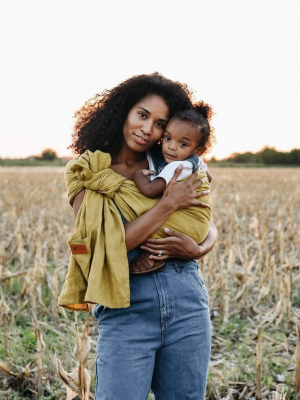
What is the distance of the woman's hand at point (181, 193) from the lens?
200 cm

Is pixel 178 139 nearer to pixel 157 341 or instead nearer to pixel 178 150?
pixel 178 150

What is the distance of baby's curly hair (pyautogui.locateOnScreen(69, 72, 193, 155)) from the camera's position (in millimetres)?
2191

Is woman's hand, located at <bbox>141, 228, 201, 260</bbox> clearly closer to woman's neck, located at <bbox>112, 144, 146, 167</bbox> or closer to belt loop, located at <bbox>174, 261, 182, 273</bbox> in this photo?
belt loop, located at <bbox>174, 261, 182, 273</bbox>

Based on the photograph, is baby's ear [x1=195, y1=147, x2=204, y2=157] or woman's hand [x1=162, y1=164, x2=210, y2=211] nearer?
woman's hand [x1=162, y1=164, x2=210, y2=211]

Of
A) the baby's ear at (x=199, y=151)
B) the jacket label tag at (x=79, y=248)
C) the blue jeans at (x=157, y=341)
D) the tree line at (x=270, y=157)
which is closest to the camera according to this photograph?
the blue jeans at (x=157, y=341)

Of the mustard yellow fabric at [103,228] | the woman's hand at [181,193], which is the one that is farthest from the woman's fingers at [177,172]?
the mustard yellow fabric at [103,228]

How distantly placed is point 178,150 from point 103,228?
1.71 ft

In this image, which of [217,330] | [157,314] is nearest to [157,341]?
[157,314]

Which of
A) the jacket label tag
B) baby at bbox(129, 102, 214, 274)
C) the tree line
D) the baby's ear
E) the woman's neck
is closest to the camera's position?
the jacket label tag

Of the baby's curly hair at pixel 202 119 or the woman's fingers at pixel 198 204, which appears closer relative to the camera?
the woman's fingers at pixel 198 204

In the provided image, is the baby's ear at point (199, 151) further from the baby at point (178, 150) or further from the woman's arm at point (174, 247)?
the woman's arm at point (174, 247)

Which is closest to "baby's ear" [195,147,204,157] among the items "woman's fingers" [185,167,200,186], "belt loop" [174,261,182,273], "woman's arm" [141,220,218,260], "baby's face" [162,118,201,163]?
"baby's face" [162,118,201,163]

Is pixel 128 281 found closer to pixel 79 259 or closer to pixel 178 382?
pixel 79 259

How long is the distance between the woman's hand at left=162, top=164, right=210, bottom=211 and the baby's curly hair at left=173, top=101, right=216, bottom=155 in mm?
248
